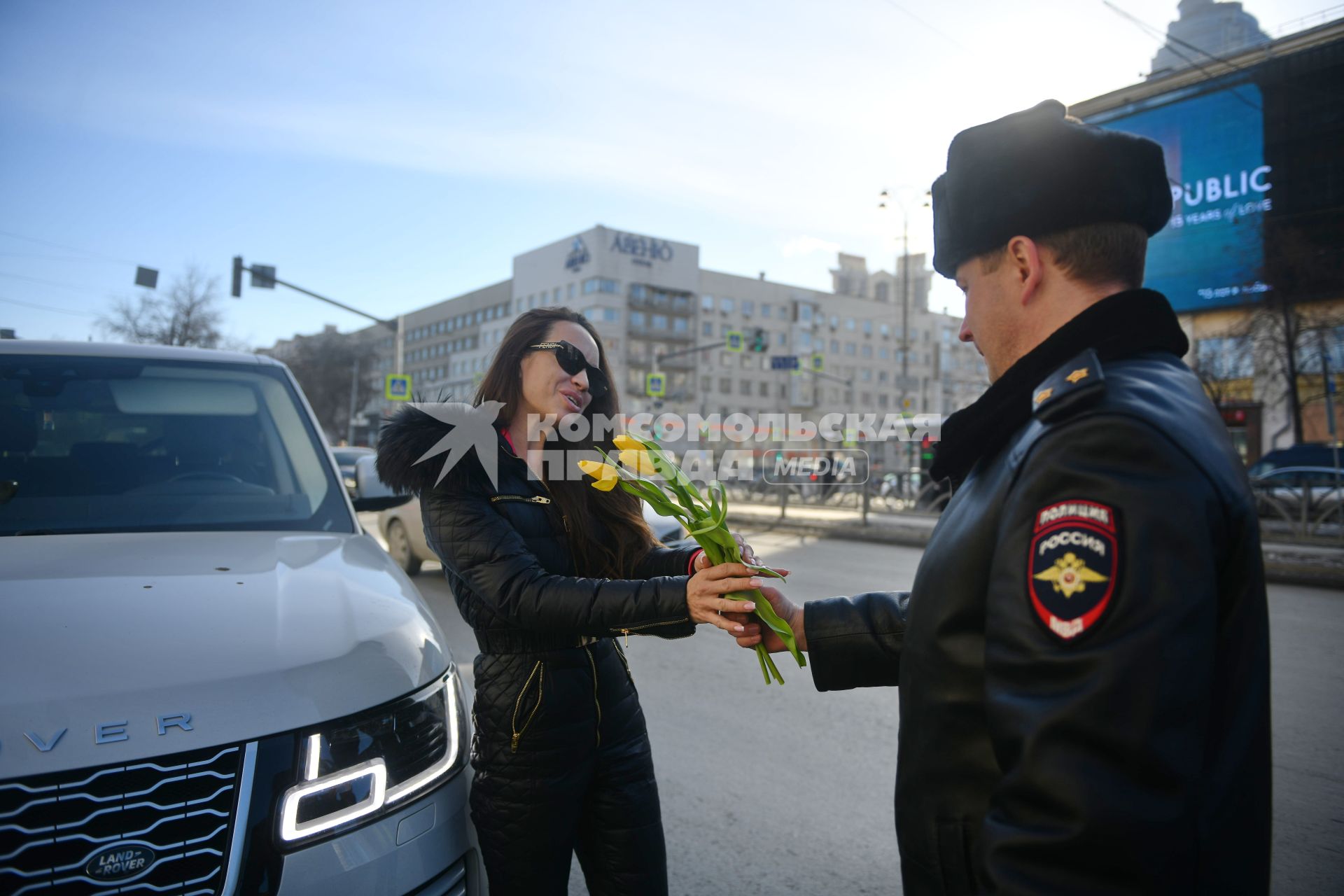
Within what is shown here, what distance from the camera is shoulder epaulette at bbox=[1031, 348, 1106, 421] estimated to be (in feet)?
3.50

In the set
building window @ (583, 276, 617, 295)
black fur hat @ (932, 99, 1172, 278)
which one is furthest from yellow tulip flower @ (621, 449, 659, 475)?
building window @ (583, 276, 617, 295)

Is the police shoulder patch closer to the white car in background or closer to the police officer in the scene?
the police officer

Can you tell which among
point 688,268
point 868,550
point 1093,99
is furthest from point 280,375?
point 688,268

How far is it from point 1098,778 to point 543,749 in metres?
1.37

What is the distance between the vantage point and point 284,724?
64.9 inches

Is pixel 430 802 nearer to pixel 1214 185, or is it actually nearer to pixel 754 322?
pixel 1214 185

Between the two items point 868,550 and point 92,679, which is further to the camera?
point 868,550

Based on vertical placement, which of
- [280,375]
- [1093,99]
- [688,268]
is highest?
[688,268]

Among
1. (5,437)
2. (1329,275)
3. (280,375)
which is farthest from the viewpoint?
(1329,275)

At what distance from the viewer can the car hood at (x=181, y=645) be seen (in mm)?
1513

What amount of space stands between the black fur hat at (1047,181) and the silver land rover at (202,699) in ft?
5.22

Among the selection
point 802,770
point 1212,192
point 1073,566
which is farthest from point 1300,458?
point 1073,566

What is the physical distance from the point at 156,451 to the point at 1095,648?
3.14 metres

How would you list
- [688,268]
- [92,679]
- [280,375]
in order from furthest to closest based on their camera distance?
1. [688,268]
2. [280,375]
3. [92,679]
